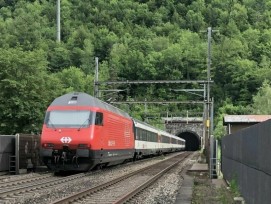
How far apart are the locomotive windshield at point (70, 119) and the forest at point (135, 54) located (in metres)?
15.0

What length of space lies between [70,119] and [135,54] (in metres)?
60.2

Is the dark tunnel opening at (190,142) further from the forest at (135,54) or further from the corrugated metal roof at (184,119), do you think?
the forest at (135,54)

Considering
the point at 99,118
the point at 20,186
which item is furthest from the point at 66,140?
the point at 20,186

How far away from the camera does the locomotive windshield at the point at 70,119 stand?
2081 cm

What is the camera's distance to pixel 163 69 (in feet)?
241

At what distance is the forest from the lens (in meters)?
38.2

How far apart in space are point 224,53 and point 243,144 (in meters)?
78.0

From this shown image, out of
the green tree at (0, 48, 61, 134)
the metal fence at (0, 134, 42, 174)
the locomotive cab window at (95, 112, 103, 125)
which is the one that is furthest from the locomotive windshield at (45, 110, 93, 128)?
the green tree at (0, 48, 61, 134)

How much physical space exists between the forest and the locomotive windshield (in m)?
15.0

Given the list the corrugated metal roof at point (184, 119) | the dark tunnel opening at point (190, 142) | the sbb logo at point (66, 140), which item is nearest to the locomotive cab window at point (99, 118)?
the sbb logo at point (66, 140)

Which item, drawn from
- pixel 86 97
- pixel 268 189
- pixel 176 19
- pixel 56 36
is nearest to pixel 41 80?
pixel 86 97

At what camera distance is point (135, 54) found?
8056 centimetres

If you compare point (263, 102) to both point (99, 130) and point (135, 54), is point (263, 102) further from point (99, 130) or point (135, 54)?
point (99, 130)

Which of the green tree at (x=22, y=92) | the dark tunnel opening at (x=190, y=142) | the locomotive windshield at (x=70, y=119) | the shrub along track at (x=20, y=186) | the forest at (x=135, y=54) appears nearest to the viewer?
the shrub along track at (x=20, y=186)
